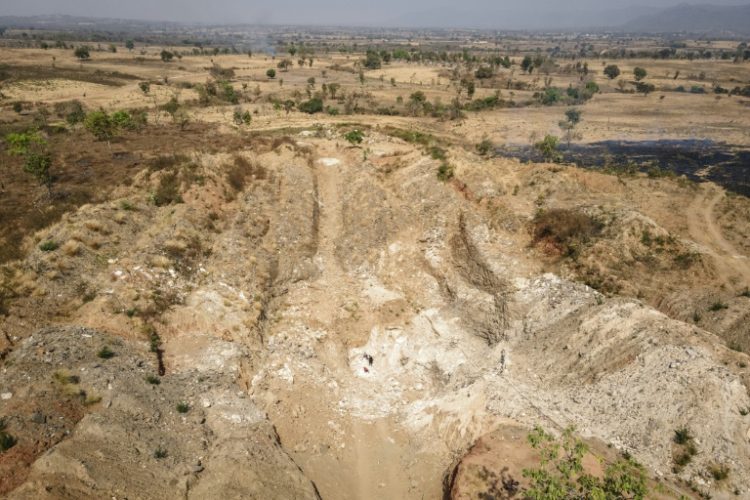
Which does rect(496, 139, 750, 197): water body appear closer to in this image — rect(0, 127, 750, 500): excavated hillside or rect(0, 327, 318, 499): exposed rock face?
rect(0, 127, 750, 500): excavated hillside

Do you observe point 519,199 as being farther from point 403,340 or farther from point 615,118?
point 615,118

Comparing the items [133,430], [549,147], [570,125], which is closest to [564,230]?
[133,430]

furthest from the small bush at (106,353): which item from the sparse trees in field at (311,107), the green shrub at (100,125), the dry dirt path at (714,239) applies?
the sparse trees in field at (311,107)

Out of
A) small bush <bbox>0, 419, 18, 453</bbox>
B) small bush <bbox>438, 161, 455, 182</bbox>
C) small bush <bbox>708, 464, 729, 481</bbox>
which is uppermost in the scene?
small bush <bbox>438, 161, 455, 182</bbox>

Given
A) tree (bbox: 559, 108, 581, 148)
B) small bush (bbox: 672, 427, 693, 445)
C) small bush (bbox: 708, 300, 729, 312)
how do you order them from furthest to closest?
tree (bbox: 559, 108, 581, 148) < small bush (bbox: 708, 300, 729, 312) < small bush (bbox: 672, 427, 693, 445)

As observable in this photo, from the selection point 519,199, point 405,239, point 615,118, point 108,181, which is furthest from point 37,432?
point 615,118

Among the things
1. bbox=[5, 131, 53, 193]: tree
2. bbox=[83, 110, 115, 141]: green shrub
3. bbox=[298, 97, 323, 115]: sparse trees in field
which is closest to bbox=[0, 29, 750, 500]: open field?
bbox=[5, 131, 53, 193]: tree
